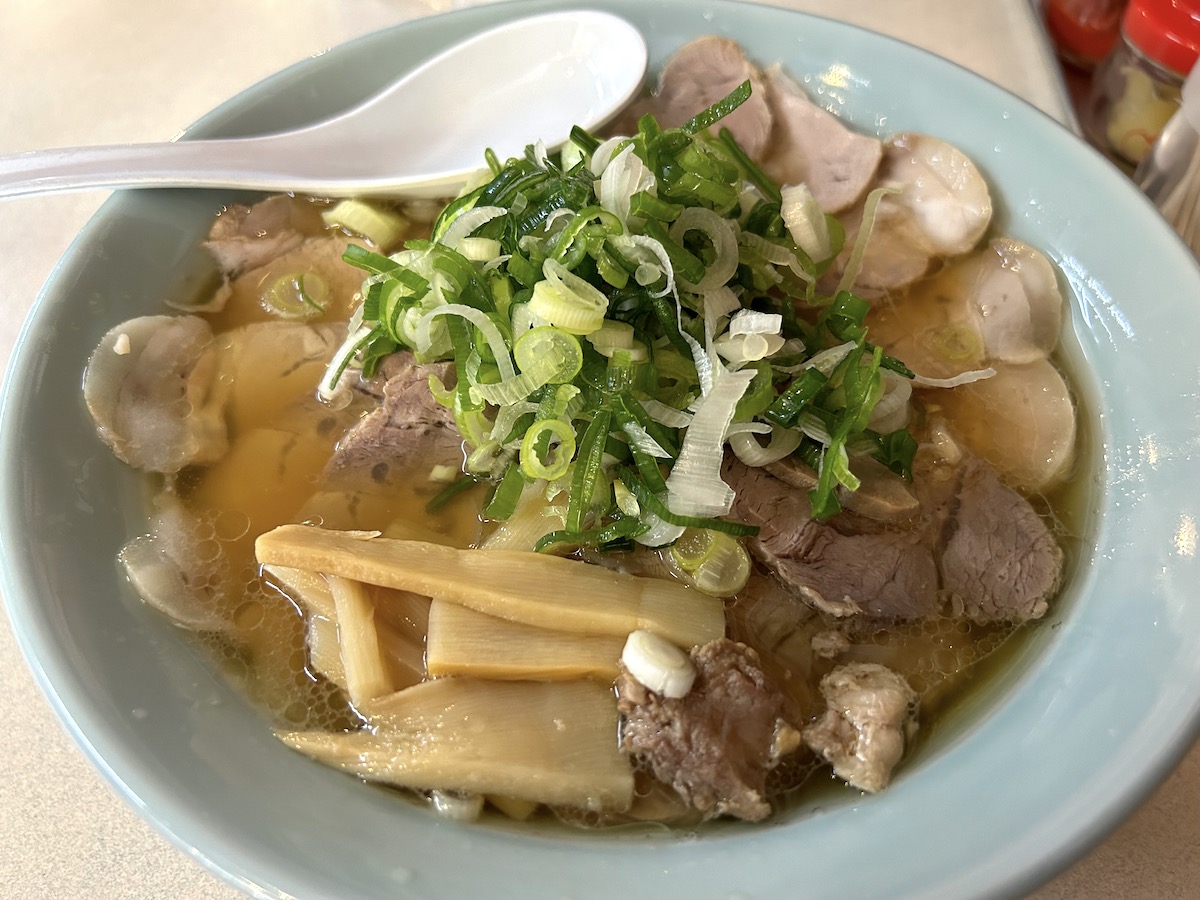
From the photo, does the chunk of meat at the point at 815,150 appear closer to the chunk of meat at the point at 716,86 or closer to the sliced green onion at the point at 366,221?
the chunk of meat at the point at 716,86

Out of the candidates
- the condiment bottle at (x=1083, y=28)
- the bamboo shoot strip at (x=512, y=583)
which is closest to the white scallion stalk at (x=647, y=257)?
the bamboo shoot strip at (x=512, y=583)

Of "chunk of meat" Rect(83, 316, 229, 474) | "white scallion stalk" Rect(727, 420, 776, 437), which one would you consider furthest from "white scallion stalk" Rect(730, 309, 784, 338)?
"chunk of meat" Rect(83, 316, 229, 474)

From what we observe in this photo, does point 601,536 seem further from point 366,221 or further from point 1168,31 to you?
point 1168,31

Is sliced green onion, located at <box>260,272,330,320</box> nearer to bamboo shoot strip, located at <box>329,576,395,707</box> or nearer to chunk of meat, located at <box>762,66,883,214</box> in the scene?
bamboo shoot strip, located at <box>329,576,395,707</box>

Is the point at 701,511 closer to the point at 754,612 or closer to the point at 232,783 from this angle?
the point at 754,612

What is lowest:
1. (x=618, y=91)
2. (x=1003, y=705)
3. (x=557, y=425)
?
(x=1003, y=705)

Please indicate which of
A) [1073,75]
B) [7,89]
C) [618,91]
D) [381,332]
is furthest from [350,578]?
[1073,75]
